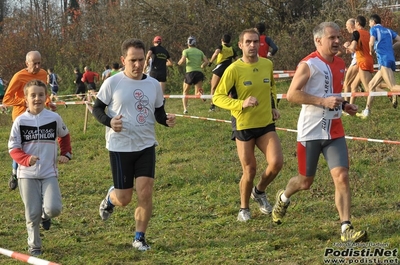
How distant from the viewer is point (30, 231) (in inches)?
273

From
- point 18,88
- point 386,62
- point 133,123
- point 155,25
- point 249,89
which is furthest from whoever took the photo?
point 155,25

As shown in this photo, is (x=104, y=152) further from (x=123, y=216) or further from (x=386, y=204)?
(x=386, y=204)

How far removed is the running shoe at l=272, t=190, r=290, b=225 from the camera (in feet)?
24.5

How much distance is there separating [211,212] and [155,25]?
25.5 metres

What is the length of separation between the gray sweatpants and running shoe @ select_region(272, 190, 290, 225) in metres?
2.25

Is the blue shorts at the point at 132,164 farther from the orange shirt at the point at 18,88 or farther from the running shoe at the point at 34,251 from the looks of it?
the orange shirt at the point at 18,88

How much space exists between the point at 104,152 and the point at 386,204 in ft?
23.8

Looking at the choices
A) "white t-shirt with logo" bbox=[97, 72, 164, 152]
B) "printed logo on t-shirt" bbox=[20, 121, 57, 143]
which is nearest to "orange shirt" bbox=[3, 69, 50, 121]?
"printed logo on t-shirt" bbox=[20, 121, 57, 143]

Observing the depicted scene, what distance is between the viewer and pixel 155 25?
3328 centimetres

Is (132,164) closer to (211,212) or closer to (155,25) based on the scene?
(211,212)

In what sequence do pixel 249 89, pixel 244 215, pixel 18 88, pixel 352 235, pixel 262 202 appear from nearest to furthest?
pixel 352 235 → pixel 249 89 → pixel 244 215 → pixel 262 202 → pixel 18 88

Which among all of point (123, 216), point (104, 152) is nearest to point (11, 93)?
point (123, 216)

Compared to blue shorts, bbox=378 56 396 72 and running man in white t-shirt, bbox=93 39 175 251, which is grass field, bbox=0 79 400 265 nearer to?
running man in white t-shirt, bbox=93 39 175 251

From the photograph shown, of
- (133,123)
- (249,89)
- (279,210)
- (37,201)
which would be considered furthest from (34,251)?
(249,89)
